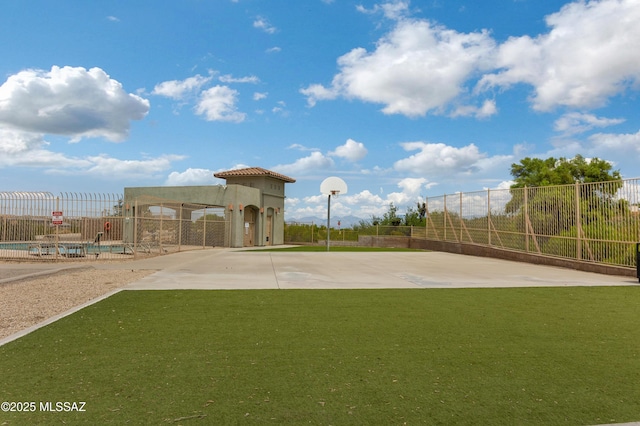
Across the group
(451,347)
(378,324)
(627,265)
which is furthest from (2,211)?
(627,265)

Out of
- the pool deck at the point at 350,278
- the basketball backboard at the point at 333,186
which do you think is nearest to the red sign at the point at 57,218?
the pool deck at the point at 350,278

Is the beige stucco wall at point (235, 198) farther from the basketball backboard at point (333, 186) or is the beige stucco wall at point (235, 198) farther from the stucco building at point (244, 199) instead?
the basketball backboard at point (333, 186)

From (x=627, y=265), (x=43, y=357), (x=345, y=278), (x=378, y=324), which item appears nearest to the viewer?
(x=43, y=357)

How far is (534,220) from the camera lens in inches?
703

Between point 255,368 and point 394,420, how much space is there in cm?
161

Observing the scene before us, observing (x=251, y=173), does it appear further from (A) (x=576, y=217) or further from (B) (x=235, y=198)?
(A) (x=576, y=217)

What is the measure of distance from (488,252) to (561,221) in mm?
5543

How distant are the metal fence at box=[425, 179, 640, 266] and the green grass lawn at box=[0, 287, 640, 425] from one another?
704 centimetres

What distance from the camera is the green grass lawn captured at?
3.47 m

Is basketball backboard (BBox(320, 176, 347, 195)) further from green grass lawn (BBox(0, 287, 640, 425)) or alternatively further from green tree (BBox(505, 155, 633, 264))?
green grass lawn (BBox(0, 287, 640, 425))

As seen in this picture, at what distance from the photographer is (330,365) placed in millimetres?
4504

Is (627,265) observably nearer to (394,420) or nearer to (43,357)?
(394,420)

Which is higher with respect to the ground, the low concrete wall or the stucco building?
the stucco building

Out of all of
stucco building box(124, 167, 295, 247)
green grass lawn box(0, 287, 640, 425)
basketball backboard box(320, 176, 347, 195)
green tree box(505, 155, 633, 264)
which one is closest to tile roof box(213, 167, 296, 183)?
stucco building box(124, 167, 295, 247)
